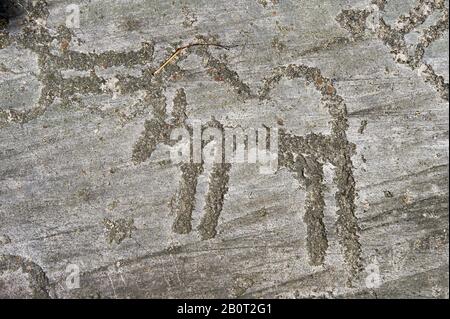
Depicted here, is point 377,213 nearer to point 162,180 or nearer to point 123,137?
point 162,180

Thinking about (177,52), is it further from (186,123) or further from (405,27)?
(405,27)

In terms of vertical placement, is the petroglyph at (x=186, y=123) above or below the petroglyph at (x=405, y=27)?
below

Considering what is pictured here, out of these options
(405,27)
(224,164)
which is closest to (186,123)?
(224,164)

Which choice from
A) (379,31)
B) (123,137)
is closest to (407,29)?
(379,31)

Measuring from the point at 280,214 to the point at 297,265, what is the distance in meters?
0.26

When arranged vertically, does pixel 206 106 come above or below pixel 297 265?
above

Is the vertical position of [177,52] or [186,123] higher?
[177,52]

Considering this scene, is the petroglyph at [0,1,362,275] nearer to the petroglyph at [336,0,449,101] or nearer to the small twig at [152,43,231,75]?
the small twig at [152,43,231,75]

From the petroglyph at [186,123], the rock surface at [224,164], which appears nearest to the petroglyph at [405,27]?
the rock surface at [224,164]

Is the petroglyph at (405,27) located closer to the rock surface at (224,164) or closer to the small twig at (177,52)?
the rock surface at (224,164)

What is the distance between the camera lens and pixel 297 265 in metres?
2.54

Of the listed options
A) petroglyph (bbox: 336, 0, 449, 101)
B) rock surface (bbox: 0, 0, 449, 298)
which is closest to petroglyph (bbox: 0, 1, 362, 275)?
rock surface (bbox: 0, 0, 449, 298)

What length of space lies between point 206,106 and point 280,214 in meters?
0.65

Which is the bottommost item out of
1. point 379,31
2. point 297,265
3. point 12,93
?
point 297,265
